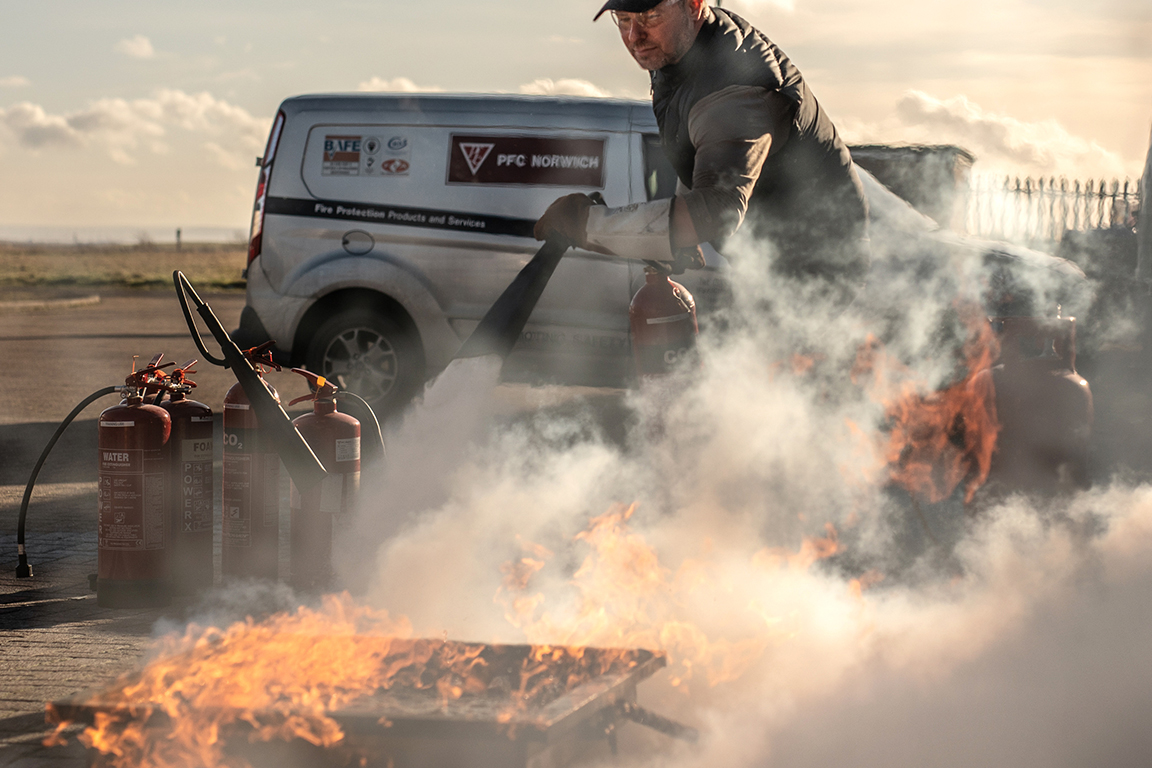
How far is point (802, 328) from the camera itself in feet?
13.8

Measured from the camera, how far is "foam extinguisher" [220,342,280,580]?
14.6ft

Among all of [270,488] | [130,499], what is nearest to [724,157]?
[270,488]

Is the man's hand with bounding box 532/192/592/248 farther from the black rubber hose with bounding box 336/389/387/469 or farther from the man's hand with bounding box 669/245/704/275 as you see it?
the black rubber hose with bounding box 336/389/387/469

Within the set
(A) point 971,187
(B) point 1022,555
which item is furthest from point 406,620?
(A) point 971,187

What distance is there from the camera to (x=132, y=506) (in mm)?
4250

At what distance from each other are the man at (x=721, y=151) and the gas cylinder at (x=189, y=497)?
5.70 feet

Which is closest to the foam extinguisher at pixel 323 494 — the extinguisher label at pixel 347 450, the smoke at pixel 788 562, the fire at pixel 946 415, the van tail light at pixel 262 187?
the extinguisher label at pixel 347 450

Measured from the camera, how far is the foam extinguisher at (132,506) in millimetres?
4223

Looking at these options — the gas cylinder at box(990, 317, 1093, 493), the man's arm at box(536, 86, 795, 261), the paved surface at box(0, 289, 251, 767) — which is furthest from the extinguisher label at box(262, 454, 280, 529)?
the gas cylinder at box(990, 317, 1093, 493)

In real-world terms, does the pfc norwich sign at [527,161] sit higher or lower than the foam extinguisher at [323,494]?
higher

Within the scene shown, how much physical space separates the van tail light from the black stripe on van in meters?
0.10

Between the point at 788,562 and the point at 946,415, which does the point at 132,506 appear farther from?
the point at 946,415

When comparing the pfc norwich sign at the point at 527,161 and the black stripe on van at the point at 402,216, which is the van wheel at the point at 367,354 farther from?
the pfc norwich sign at the point at 527,161

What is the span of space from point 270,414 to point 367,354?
435cm
